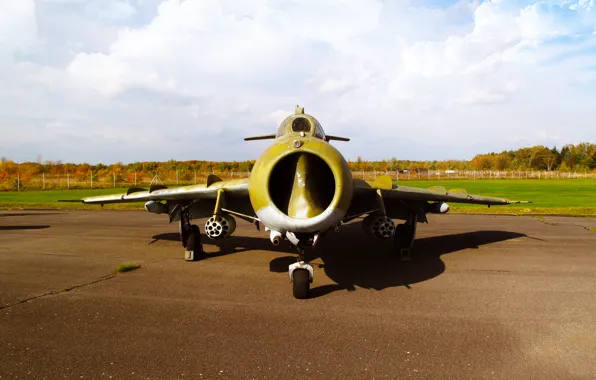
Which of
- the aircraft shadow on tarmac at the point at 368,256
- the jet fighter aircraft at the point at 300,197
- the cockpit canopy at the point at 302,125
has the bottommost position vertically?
the aircraft shadow on tarmac at the point at 368,256

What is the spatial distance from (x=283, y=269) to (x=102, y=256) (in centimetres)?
519

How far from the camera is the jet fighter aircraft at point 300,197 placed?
5.82m

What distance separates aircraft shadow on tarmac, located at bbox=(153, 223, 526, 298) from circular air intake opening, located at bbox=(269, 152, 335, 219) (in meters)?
1.66

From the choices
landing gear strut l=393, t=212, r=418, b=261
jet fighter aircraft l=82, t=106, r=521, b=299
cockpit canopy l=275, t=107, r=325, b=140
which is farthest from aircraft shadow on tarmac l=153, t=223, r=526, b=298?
cockpit canopy l=275, t=107, r=325, b=140

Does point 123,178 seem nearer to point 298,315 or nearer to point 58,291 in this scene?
point 58,291

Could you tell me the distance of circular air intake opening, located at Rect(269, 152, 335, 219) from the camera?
607cm

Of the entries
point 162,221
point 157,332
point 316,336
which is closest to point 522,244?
point 316,336

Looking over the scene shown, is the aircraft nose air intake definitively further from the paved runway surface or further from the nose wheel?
the paved runway surface

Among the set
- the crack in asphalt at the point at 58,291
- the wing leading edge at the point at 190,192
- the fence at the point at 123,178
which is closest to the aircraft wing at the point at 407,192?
the wing leading edge at the point at 190,192

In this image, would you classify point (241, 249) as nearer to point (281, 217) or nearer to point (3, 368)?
point (281, 217)

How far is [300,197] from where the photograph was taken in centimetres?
623

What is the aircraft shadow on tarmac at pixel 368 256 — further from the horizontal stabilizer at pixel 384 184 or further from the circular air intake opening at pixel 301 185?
the horizontal stabilizer at pixel 384 184

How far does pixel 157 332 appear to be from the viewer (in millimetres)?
4906

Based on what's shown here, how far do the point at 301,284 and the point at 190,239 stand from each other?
14.1ft
